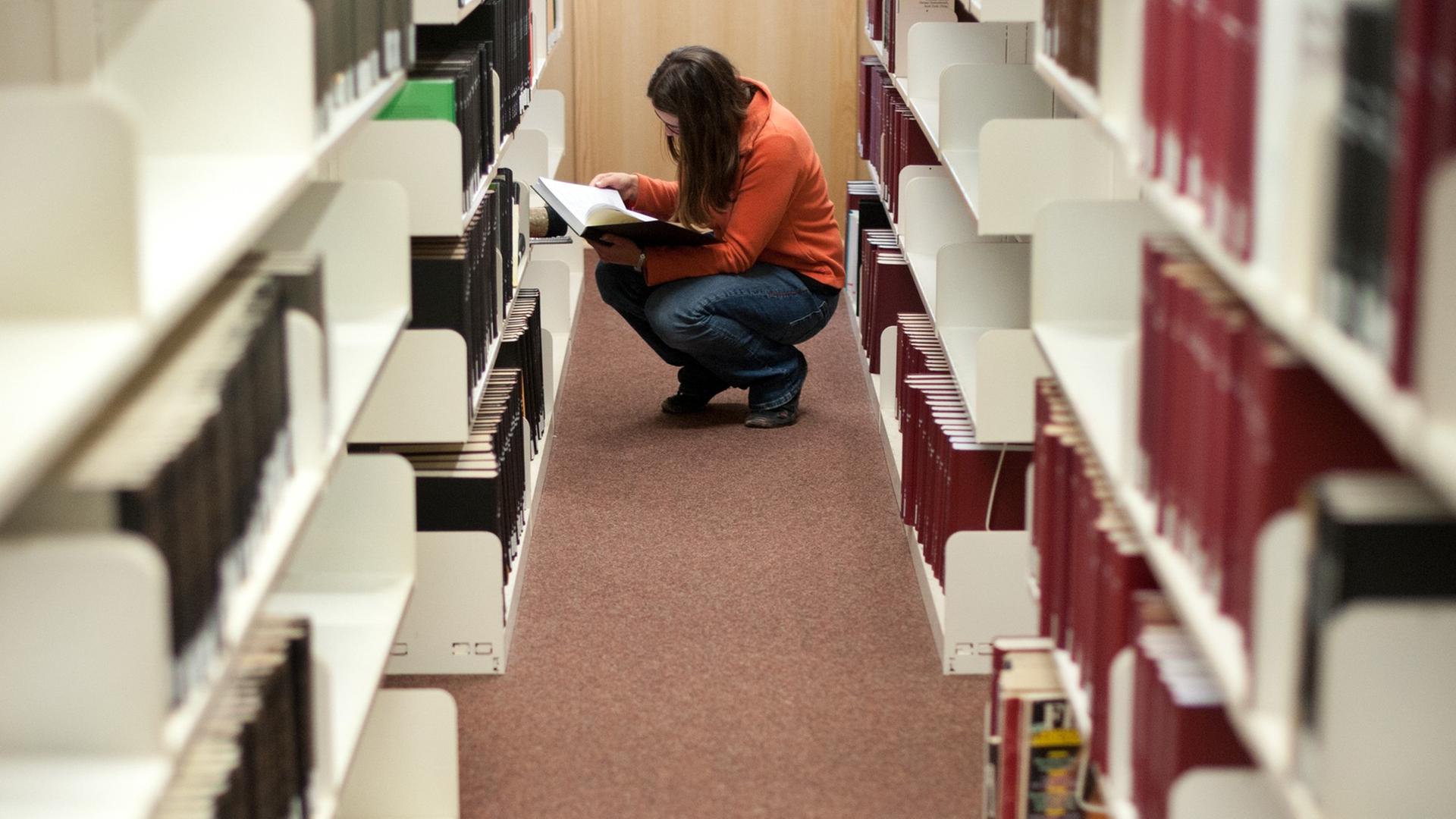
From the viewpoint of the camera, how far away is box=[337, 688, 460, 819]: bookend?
232cm

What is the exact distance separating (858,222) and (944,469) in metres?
2.17

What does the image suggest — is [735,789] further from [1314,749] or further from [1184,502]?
[1314,749]

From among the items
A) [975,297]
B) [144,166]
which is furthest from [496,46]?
[144,166]

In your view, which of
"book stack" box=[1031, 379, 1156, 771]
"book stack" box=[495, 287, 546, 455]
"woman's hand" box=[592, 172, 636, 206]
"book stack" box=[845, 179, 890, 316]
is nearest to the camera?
"book stack" box=[1031, 379, 1156, 771]

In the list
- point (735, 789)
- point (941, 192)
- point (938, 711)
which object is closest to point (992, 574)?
point (938, 711)

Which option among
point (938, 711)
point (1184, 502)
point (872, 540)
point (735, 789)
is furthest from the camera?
point (872, 540)

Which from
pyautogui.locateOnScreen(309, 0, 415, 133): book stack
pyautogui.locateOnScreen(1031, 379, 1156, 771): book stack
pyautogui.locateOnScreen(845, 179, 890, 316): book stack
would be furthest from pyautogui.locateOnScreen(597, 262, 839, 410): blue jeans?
pyautogui.locateOnScreen(1031, 379, 1156, 771): book stack

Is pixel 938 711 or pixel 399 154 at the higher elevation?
pixel 399 154

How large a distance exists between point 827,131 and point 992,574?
351cm

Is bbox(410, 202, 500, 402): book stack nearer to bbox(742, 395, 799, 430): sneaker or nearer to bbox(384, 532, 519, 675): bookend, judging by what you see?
bbox(384, 532, 519, 675): bookend

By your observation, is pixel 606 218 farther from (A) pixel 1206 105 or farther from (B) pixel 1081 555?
(A) pixel 1206 105

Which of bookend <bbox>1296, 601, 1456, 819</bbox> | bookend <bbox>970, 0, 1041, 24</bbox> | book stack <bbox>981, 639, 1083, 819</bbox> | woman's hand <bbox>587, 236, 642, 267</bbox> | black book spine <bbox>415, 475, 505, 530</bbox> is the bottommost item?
book stack <bbox>981, 639, 1083, 819</bbox>

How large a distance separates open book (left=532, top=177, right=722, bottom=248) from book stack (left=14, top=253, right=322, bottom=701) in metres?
2.14

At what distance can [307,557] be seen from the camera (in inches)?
86.5
